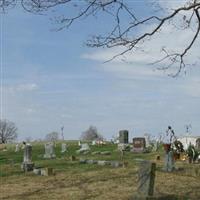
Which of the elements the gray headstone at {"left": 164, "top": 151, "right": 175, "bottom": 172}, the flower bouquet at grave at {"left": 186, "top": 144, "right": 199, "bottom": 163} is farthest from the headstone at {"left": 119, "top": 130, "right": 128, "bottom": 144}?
the gray headstone at {"left": 164, "top": 151, "right": 175, "bottom": 172}

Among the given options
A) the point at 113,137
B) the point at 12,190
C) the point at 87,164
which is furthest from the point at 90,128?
the point at 12,190

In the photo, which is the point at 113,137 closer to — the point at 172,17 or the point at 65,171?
the point at 65,171

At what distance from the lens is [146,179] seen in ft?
40.2

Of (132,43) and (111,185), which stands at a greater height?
(132,43)

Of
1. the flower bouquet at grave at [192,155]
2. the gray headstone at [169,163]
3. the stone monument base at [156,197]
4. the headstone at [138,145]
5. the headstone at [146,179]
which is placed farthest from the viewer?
the headstone at [138,145]

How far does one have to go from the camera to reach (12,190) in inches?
600

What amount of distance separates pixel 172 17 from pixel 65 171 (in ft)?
29.5

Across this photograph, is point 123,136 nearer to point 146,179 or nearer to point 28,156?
point 28,156

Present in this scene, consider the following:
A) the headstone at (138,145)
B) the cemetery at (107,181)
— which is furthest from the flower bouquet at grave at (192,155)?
the headstone at (138,145)

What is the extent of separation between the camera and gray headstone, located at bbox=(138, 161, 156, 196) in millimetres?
12180

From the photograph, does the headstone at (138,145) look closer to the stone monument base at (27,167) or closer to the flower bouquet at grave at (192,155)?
the flower bouquet at grave at (192,155)

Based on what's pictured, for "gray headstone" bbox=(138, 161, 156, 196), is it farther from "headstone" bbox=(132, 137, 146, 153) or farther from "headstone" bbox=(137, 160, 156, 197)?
"headstone" bbox=(132, 137, 146, 153)

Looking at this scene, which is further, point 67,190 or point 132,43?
point 67,190

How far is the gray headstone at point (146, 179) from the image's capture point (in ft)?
40.0
